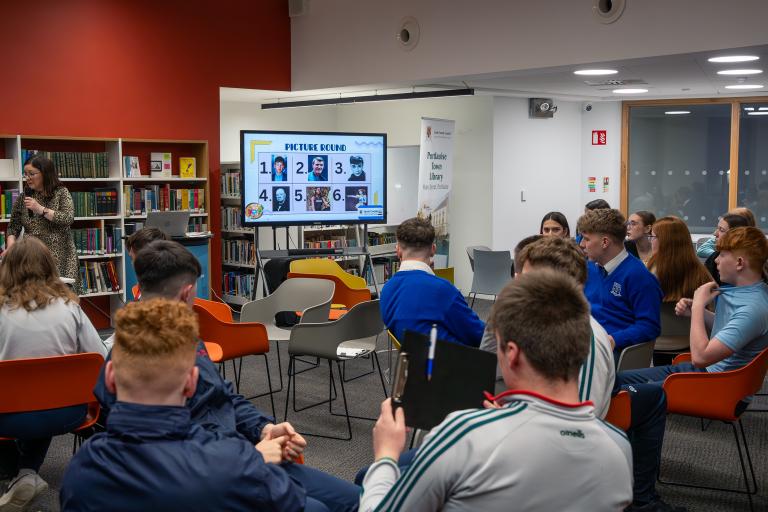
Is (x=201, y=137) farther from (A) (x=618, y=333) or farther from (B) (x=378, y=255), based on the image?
(A) (x=618, y=333)

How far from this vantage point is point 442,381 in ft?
8.45

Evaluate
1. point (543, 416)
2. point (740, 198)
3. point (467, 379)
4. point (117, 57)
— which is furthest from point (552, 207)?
point (543, 416)

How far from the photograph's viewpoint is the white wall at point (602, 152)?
11.8m

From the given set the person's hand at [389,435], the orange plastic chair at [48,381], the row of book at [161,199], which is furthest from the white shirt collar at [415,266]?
the row of book at [161,199]

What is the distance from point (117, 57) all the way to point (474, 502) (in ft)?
26.3

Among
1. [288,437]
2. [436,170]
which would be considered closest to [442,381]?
[288,437]

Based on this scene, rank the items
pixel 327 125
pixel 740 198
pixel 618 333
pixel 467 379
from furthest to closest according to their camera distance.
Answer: pixel 327 125, pixel 740 198, pixel 618 333, pixel 467 379

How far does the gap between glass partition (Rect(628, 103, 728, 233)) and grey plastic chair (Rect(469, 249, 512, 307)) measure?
4.33m

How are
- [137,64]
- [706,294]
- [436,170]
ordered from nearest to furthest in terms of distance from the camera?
[706,294] → [137,64] → [436,170]

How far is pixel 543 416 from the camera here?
66.9 inches

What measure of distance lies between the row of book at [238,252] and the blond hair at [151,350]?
7553mm

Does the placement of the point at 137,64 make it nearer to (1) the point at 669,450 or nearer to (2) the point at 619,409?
(1) the point at 669,450

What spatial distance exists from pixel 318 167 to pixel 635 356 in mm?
4935

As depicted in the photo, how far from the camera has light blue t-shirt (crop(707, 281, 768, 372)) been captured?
3820 millimetres
